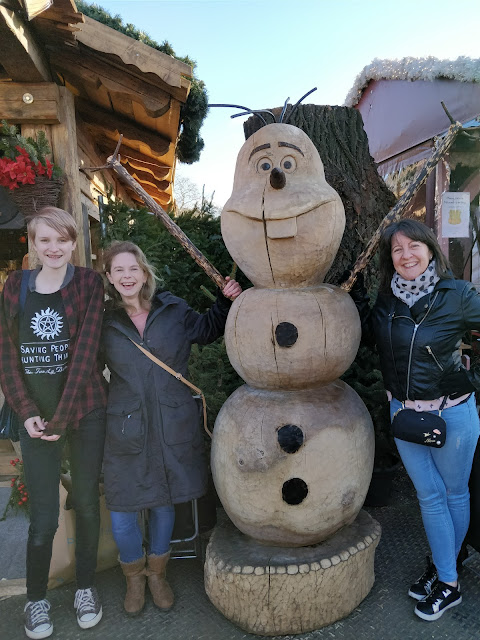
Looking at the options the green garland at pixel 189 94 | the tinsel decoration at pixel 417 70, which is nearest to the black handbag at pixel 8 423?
the green garland at pixel 189 94

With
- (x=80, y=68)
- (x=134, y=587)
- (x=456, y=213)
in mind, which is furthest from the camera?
(x=456, y=213)

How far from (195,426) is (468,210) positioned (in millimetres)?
3789

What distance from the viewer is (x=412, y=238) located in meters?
2.12

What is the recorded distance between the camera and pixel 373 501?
11.2 feet

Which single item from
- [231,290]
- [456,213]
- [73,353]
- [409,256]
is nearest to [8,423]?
[73,353]

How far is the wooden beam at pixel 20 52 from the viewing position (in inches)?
98.8

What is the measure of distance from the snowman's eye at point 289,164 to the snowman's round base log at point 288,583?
70.2 inches

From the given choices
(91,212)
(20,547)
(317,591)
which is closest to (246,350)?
(317,591)

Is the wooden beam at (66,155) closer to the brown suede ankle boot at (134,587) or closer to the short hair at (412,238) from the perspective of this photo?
the short hair at (412,238)

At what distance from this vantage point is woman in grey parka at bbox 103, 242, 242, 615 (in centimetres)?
225

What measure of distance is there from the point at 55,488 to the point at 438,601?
1.89 metres

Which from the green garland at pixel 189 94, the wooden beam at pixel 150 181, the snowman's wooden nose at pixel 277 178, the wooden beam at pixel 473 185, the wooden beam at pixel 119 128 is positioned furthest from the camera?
the wooden beam at pixel 150 181

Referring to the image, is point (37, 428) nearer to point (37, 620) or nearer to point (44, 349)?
point (44, 349)

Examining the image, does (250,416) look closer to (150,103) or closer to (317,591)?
(317,591)
